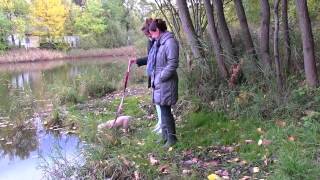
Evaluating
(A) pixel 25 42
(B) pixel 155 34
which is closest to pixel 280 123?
(B) pixel 155 34

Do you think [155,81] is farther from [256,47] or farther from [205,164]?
[256,47]

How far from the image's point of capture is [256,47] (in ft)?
27.4

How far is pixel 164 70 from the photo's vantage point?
5844mm

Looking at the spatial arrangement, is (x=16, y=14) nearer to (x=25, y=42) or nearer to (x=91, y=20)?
(x=25, y=42)

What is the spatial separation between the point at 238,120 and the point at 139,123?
6.70 ft

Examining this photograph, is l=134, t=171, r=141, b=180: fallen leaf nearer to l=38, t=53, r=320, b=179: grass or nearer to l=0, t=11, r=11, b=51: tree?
l=38, t=53, r=320, b=179: grass

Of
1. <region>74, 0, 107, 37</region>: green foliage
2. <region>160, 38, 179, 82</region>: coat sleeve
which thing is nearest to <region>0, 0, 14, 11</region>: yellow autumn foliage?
<region>74, 0, 107, 37</region>: green foliage

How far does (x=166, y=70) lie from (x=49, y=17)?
4557 cm

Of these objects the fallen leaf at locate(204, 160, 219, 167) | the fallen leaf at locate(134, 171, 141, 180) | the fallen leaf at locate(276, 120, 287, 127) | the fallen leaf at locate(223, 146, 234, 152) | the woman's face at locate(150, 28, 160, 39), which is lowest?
the fallen leaf at locate(134, 171, 141, 180)

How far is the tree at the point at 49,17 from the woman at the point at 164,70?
44.5m

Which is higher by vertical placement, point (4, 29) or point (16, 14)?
point (16, 14)

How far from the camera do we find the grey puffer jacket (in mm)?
5809

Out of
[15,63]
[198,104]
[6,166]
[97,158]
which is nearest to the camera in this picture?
[97,158]

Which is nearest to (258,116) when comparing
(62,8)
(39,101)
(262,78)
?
(262,78)
